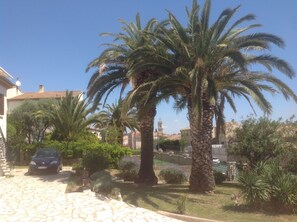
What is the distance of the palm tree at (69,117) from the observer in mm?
33562

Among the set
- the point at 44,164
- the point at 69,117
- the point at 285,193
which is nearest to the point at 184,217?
the point at 285,193

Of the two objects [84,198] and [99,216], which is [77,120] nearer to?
[84,198]

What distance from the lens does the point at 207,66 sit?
1482cm

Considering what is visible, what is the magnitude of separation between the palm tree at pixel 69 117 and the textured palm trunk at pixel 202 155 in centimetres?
1938

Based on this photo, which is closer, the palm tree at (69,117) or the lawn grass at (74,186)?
the lawn grass at (74,186)

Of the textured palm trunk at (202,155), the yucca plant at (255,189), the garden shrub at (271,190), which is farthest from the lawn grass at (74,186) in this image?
the garden shrub at (271,190)

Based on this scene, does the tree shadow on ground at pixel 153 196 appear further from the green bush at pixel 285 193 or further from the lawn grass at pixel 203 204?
the green bush at pixel 285 193

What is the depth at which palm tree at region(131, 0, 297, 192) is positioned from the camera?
1461cm

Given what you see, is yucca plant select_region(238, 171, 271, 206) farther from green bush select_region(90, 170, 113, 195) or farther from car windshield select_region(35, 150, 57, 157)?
car windshield select_region(35, 150, 57, 157)

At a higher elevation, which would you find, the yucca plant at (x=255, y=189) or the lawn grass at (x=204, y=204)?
the yucca plant at (x=255, y=189)

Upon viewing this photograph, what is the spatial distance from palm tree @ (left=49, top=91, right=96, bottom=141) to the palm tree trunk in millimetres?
15270

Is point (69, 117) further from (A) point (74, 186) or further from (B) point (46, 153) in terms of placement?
(A) point (74, 186)

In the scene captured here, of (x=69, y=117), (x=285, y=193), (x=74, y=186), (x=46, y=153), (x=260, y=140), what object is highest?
(x=69, y=117)

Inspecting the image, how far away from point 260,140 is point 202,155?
4.58 metres
